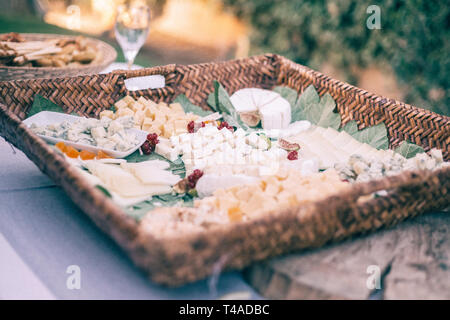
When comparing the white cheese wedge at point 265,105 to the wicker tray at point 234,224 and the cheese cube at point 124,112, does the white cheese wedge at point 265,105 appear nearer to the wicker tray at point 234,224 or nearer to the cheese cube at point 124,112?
the wicker tray at point 234,224

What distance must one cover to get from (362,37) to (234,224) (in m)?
3.19

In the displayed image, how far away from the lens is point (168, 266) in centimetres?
88

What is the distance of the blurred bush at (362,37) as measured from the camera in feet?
10.2

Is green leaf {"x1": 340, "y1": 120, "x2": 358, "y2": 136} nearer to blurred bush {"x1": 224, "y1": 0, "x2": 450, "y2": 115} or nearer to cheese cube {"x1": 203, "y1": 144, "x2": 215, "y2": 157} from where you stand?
cheese cube {"x1": 203, "y1": 144, "x2": 215, "y2": 157}

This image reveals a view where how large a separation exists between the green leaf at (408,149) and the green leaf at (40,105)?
4.22ft

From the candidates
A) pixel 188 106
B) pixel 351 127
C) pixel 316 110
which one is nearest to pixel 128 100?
pixel 188 106

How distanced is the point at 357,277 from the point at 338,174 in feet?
1.48

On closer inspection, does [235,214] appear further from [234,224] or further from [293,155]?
[293,155]

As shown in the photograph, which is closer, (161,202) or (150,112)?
(161,202)

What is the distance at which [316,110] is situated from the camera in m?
1.97

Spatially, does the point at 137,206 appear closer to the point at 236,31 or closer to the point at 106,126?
the point at 106,126

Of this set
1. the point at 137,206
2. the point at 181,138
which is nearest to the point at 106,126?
the point at 181,138

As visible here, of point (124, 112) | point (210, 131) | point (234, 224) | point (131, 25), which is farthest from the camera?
point (131, 25)

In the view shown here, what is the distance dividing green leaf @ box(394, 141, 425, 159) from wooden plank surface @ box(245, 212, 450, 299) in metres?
0.41
